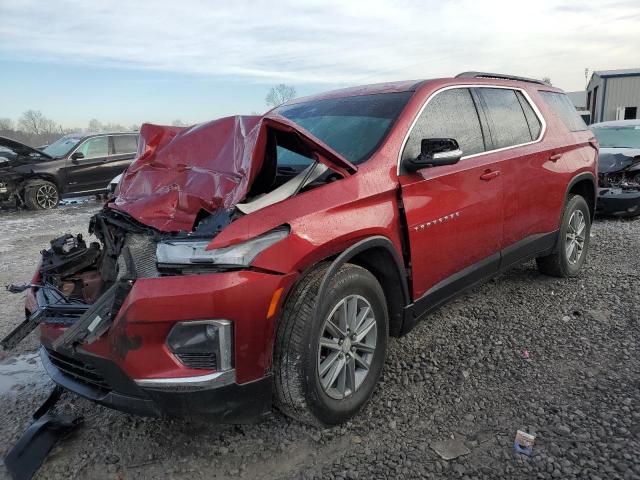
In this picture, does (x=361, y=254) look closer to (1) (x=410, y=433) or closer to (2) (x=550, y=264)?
(1) (x=410, y=433)

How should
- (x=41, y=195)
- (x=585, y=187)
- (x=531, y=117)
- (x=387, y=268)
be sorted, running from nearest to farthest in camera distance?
(x=387, y=268) → (x=531, y=117) → (x=585, y=187) → (x=41, y=195)

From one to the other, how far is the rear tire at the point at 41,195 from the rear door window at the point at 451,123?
10.8 meters

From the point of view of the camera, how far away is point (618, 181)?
8758 millimetres

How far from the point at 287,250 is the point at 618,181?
852cm

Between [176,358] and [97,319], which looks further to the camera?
[97,319]

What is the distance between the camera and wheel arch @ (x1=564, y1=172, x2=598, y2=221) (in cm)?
462

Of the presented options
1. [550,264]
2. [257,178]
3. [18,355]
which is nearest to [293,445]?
[257,178]

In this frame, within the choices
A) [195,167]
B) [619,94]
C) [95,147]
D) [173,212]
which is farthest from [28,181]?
[619,94]

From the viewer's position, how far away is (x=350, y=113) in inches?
135

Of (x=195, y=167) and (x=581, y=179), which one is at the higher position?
(x=195, y=167)

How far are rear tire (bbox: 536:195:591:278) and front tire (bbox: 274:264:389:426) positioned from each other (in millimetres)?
2599

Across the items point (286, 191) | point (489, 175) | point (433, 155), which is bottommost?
point (489, 175)

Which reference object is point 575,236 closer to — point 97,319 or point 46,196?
point 97,319

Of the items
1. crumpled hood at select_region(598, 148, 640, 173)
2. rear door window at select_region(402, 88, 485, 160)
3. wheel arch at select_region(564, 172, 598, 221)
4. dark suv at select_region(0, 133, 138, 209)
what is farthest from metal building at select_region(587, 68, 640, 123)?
rear door window at select_region(402, 88, 485, 160)
